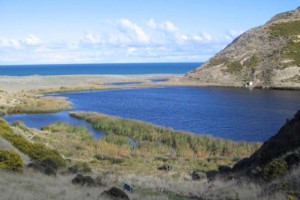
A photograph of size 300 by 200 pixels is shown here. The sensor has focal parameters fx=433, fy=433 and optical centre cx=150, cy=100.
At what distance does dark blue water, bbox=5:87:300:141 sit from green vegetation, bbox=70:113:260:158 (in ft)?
19.1

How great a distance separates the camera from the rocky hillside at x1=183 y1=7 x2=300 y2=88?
133125mm

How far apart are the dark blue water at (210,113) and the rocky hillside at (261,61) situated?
31.9 metres

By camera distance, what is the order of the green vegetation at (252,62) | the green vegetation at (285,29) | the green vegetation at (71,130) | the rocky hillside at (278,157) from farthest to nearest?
the green vegetation at (285,29)
the green vegetation at (252,62)
the green vegetation at (71,130)
the rocky hillside at (278,157)

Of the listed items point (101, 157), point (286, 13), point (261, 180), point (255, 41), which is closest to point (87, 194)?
point (261, 180)

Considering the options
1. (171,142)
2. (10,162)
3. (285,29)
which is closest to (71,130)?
(171,142)

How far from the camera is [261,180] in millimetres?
19781

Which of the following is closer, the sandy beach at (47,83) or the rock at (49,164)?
the rock at (49,164)

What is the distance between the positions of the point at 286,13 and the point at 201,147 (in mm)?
167654

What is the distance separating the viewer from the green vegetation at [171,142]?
4262 centimetres

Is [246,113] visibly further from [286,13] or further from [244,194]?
[286,13]

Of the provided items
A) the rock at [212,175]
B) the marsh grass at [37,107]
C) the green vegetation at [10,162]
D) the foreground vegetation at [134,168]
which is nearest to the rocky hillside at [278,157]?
the foreground vegetation at [134,168]

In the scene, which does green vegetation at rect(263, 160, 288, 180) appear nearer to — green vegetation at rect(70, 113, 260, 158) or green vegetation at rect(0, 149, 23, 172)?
green vegetation at rect(0, 149, 23, 172)

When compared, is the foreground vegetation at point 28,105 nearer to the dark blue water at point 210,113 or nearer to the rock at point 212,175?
the dark blue water at point 210,113

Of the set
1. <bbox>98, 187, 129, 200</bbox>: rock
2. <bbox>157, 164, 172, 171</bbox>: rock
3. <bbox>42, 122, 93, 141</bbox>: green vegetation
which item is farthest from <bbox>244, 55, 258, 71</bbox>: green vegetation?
<bbox>98, 187, 129, 200</bbox>: rock
